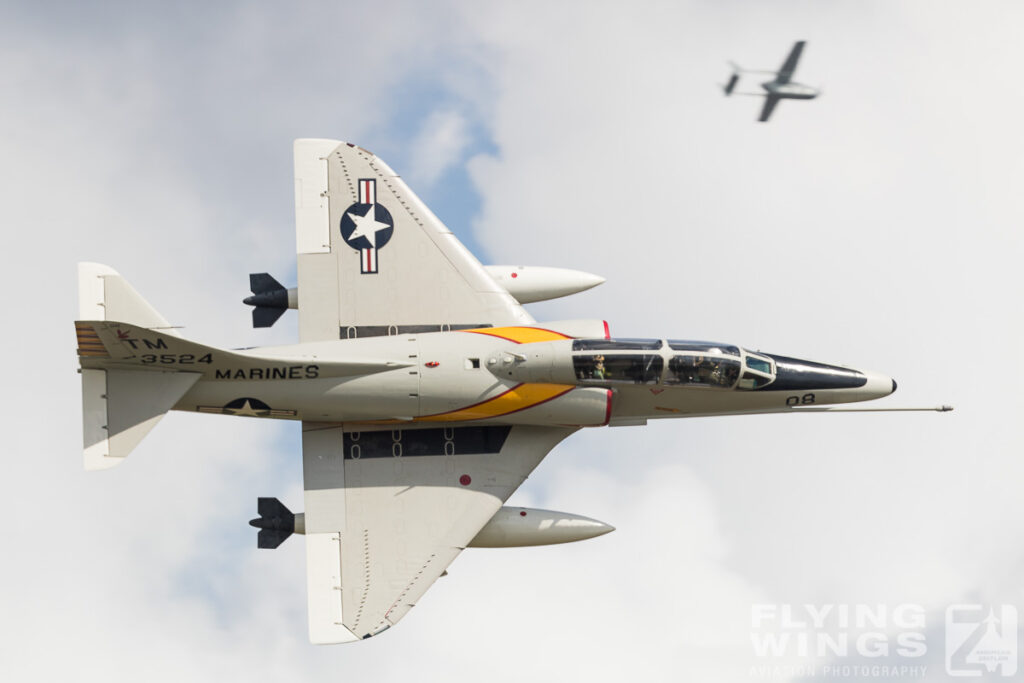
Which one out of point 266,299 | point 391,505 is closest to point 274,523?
point 391,505

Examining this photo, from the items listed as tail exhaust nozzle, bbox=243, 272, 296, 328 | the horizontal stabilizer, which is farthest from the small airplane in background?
the horizontal stabilizer

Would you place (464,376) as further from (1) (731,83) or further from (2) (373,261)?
(1) (731,83)

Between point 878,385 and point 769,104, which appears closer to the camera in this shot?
point 878,385

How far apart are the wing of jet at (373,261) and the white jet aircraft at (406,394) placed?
0.15 feet

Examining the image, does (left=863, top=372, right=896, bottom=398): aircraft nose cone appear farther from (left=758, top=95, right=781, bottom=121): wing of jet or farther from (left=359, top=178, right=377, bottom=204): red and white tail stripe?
(left=359, top=178, right=377, bottom=204): red and white tail stripe

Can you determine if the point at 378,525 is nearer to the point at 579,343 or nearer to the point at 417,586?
the point at 417,586

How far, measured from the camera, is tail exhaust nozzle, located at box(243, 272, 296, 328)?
20.2 meters

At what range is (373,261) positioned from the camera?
19.7 metres

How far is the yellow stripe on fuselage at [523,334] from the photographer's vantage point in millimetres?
18266

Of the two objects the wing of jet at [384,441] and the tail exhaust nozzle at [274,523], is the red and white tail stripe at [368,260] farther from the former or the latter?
the tail exhaust nozzle at [274,523]

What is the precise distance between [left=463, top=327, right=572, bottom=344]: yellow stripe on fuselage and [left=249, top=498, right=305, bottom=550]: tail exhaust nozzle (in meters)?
4.87

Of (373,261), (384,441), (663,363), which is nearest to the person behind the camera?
(663,363)

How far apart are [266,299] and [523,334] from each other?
5531 millimetres

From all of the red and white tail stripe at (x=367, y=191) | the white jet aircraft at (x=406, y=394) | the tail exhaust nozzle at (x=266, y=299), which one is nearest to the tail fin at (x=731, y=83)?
the white jet aircraft at (x=406, y=394)
